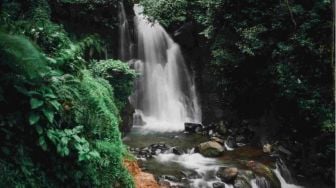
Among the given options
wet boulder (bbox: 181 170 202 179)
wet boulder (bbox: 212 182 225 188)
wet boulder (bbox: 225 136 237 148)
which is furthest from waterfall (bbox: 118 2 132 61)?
wet boulder (bbox: 212 182 225 188)

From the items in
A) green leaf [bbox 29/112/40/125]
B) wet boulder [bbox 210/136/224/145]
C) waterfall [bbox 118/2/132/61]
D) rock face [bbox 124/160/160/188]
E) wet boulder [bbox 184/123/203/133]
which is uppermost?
waterfall [bbox 118/2/132/61]

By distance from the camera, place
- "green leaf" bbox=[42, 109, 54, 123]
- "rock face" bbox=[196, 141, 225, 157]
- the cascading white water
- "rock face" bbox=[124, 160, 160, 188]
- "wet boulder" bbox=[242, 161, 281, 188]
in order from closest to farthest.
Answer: "green leaf" bbox=[42, 109, 54, 123] < "rock face" bbox=[124, 160, 160, 188] < "wet boulder" bbox=[242, 161, 281, 188] < "rock face" bbox=[196, 141, 225, 157] < the cascading white water

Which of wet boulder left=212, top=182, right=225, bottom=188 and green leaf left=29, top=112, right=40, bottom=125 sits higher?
green leaf left=29, top=112, right=40, bottom=125

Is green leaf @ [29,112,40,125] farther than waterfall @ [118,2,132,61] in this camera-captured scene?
No

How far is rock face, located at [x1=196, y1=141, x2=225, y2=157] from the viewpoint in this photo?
10680 millimetres

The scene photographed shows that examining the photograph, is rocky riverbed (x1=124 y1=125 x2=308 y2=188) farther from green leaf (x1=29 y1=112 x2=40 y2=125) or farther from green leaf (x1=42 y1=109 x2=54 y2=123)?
green leaf (x1=29 y1=112 x2=40 y2=125)

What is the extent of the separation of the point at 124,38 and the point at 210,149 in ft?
24.6

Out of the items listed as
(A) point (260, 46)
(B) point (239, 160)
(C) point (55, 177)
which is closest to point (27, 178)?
(C) point (55, 177)

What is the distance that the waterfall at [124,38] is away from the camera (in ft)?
51.9

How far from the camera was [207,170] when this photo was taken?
9.45 m

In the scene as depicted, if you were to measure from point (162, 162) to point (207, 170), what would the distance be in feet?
4.50

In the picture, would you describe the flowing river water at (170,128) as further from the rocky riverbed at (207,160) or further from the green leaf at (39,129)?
the green leaf at (39,129)

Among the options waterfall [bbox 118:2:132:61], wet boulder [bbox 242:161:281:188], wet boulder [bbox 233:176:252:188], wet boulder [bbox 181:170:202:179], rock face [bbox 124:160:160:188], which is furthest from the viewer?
waterfall [bbox 118:2:132:61]

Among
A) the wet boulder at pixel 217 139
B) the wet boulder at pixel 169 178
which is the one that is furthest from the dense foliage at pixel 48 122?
the wet boulder at pixel 217 139
